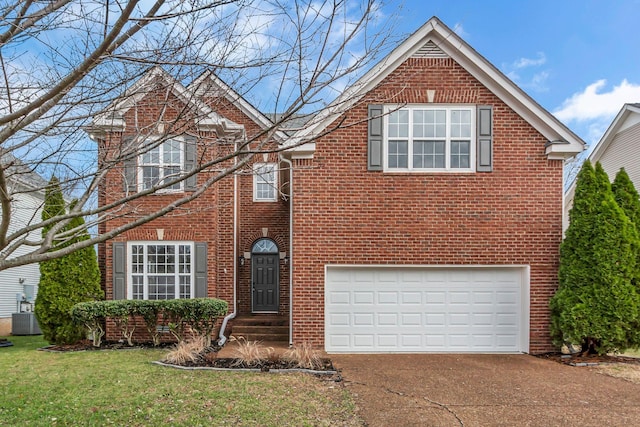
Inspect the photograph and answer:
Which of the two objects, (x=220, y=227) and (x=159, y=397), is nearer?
(x=159, y=397)

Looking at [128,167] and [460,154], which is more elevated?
[460,154]

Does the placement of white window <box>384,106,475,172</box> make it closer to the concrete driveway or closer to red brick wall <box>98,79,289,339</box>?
red brick wall <box>98,79,289,339</box>

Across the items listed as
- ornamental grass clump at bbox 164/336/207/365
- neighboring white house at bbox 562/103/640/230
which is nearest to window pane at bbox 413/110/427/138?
ornamental grass clump at bbox 164/336/207/365

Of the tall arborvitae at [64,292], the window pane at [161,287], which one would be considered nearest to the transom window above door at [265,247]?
the window pane at [161,287]

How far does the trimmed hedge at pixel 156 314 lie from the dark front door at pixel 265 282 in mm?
2701

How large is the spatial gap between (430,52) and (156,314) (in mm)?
8893

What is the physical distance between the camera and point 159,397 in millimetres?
6125

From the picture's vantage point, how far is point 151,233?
11.0m

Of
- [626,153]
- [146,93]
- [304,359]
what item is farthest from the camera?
[626,153]

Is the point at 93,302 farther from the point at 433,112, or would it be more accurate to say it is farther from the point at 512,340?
the point at 512,340

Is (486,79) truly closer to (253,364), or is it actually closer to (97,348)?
(253,364)

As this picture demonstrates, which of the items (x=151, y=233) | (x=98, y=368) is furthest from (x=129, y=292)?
(x=98, y=368)

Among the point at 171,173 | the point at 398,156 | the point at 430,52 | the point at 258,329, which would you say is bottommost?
the point at 258,329

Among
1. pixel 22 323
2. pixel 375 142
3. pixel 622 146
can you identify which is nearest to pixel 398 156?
pixel 375 142
